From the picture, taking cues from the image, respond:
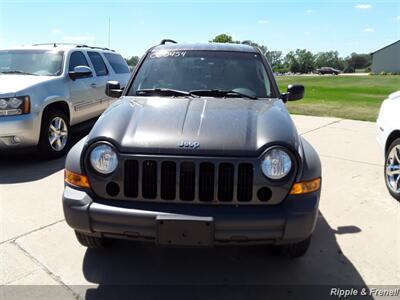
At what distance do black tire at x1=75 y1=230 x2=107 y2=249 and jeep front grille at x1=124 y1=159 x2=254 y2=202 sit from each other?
766 millimetres

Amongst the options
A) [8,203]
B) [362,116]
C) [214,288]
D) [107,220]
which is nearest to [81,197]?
[107,220]

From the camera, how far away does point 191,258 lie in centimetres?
320

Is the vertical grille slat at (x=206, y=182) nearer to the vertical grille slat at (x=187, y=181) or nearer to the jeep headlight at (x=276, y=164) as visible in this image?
the vertical grille slat at (x=187, y=181)

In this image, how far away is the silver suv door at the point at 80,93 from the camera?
668cm

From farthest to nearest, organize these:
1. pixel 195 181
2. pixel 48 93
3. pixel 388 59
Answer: pixel 388 59 → pixel 48 93 → pixel 195 181

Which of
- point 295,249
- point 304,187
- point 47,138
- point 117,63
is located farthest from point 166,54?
point 117,63

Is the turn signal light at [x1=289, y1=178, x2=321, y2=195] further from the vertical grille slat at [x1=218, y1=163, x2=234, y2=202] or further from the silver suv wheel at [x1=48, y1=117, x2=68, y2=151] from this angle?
the silver suv wheel at [x1=48, y1=117, x2=68, y2=151]

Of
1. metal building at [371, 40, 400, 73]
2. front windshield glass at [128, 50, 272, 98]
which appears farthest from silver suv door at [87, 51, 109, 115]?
metal building at [371, 40, 400, 73]

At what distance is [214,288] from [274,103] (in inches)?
66.8

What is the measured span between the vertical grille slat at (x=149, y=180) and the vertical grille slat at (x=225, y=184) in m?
A: 0.44

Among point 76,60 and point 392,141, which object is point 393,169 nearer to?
point 392,141

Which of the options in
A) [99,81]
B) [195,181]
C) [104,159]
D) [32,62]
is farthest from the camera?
[99,81]

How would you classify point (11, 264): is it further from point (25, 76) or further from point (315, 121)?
point (315, 121)

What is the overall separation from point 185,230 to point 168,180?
1.19 feet
